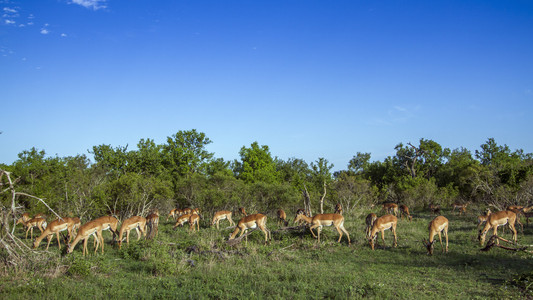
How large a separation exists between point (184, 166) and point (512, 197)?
25.9 m

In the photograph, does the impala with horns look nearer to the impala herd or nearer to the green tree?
the impala herd

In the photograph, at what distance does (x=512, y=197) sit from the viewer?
23.3 metres

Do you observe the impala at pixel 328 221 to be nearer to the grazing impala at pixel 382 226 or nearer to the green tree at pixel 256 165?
the grazing impala at pixel 382 226

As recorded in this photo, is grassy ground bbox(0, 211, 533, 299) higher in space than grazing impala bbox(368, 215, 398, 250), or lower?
lower

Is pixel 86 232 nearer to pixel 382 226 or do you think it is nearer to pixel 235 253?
pixel 235 253

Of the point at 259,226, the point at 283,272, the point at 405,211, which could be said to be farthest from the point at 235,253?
the point at 405,211

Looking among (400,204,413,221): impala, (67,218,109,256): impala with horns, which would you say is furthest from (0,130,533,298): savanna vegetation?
(400,204,413,221): impala

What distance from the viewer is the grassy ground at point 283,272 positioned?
825 centimetres

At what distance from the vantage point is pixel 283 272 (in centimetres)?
1002

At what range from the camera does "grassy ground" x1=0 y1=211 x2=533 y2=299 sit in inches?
325

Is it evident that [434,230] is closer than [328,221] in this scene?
Yes

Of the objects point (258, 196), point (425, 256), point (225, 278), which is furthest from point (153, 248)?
point (258, 196)

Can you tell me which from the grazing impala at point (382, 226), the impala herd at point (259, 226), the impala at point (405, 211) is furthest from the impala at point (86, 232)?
the impala at point (405, 211)

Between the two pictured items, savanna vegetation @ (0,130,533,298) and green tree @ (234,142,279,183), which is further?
green tree @ (234,142,279,183)
